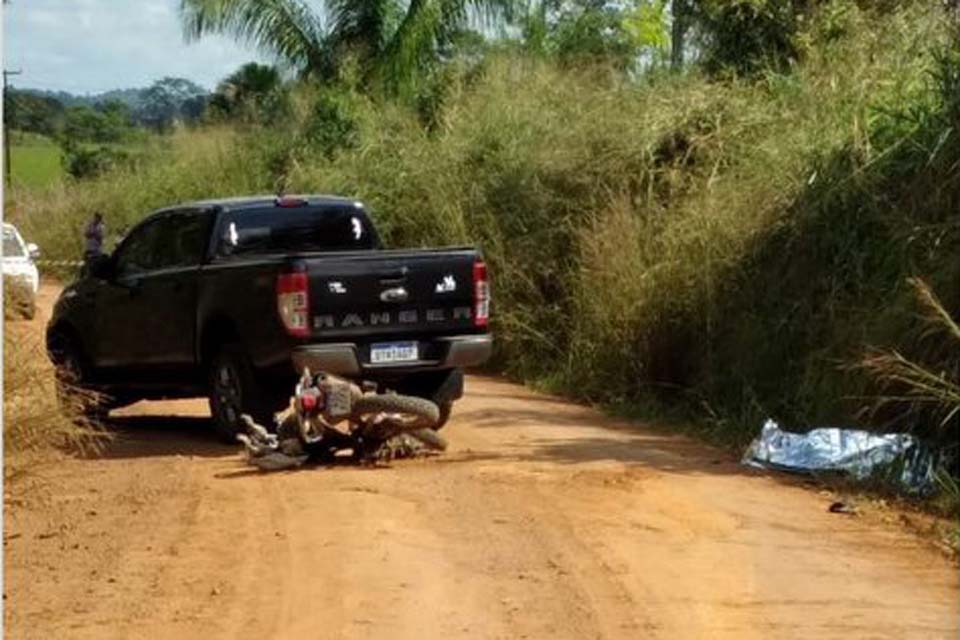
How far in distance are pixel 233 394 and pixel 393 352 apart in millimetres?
1271

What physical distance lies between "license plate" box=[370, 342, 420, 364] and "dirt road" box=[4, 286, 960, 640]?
745 millimetres

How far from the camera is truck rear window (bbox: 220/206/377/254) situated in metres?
→ 12.7

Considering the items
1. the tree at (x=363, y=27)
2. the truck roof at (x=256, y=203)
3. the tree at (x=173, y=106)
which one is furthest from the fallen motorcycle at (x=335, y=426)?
the tree at (x=173, y=106)

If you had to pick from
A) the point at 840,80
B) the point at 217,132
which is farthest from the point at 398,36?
the point at 840,80

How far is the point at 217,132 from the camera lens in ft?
121

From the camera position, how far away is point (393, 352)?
38.0 feet

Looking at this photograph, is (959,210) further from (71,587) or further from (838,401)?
(71,587)

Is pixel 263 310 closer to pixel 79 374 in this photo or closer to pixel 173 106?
pixel 79 374

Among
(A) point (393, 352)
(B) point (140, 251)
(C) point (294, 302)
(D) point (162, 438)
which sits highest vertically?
(B) point (140, 251)

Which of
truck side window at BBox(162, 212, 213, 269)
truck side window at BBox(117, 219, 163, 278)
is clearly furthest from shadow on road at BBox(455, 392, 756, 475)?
truck side window at BBox(117, 219, 163, 278)

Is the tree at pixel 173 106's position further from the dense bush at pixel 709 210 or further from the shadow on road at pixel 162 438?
the shadow on road at pixel 162 438

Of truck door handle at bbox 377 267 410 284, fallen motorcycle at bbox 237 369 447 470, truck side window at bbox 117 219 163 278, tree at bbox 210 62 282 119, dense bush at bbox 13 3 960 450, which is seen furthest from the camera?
tree at bbox 210 62 282 119

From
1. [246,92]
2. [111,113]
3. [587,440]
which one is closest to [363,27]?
[246,92]

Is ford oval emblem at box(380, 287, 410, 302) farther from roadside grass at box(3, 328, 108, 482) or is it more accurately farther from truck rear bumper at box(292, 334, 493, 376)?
roadside grass at box(3, 328, 108, 482)
